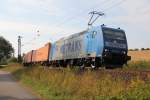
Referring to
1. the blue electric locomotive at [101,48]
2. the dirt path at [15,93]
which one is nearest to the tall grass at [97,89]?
the dirt path at [15,93]

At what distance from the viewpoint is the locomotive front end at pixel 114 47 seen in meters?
27.9

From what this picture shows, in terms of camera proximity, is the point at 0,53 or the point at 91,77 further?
the point at 0,53

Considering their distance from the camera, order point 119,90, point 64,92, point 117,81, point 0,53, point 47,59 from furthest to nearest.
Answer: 1. point 0,53
2. point 47,59
3. point 64,92
4. point 117,81
5. point 119,90

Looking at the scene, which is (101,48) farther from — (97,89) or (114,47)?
(97,89)

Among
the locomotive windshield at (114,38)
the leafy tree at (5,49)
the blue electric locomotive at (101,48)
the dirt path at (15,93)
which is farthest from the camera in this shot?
the leafy tree at (5,49)

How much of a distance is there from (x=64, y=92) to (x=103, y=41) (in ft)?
41.3

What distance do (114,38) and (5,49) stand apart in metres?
106

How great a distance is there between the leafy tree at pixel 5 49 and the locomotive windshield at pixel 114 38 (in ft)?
340

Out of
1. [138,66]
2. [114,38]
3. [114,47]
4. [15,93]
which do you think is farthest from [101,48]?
[138,66]

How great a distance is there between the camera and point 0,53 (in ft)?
424

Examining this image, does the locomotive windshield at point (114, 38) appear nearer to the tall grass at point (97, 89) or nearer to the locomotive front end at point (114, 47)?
the locomotive front end at point (114, 47)

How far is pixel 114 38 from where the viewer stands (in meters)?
29.3

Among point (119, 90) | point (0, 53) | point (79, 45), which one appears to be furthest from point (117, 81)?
point (0, 53)

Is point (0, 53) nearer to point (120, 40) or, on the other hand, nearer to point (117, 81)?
point (120, 40)
